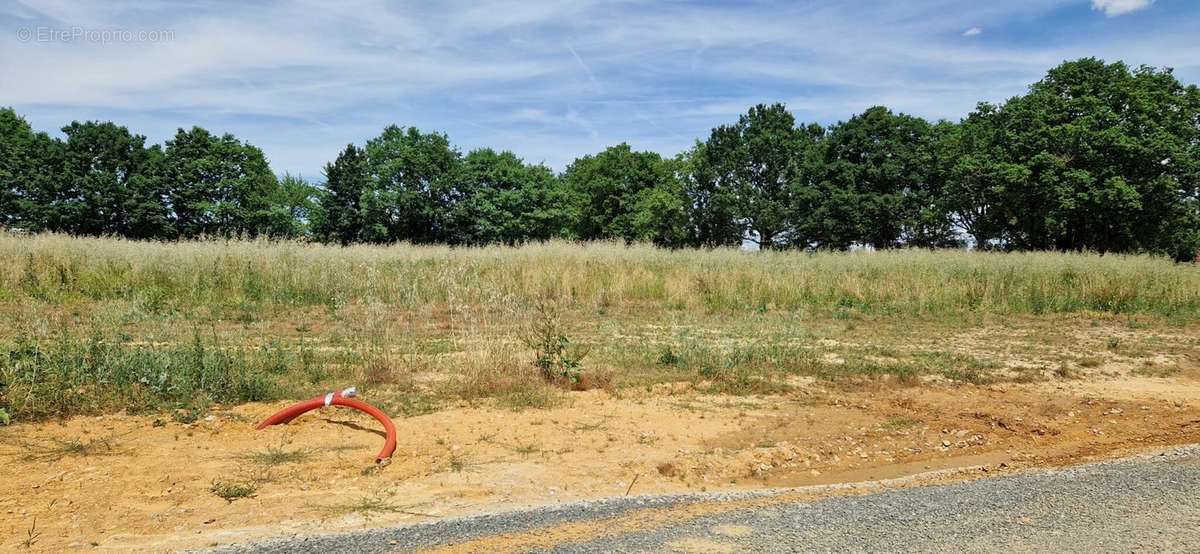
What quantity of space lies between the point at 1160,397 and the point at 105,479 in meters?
10.2

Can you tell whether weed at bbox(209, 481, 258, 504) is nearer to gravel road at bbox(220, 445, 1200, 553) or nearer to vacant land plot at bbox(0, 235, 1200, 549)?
vacant land plot at bbox(0, 235, 1200, 549)

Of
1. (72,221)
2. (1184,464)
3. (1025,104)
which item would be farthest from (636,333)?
(72,221)

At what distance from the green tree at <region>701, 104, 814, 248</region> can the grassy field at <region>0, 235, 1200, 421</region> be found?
24248mm

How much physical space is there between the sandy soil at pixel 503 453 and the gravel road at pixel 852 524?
378 mm

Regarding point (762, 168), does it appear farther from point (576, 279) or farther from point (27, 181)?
point (27, 181)

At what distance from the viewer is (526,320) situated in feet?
31.1

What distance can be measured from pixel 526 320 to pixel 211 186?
4344cm

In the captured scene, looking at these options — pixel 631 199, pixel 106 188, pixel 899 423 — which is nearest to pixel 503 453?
pixel 899 423

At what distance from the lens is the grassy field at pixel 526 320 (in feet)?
23.3

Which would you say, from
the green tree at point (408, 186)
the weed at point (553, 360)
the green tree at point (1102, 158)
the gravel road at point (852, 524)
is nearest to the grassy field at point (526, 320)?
the weed at point (553, 360)

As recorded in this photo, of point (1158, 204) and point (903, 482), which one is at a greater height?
point (1158, 204)

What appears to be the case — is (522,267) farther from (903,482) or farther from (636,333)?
(903,482)

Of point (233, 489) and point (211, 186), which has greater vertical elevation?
point (211, 186)

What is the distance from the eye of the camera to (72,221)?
139 ft
